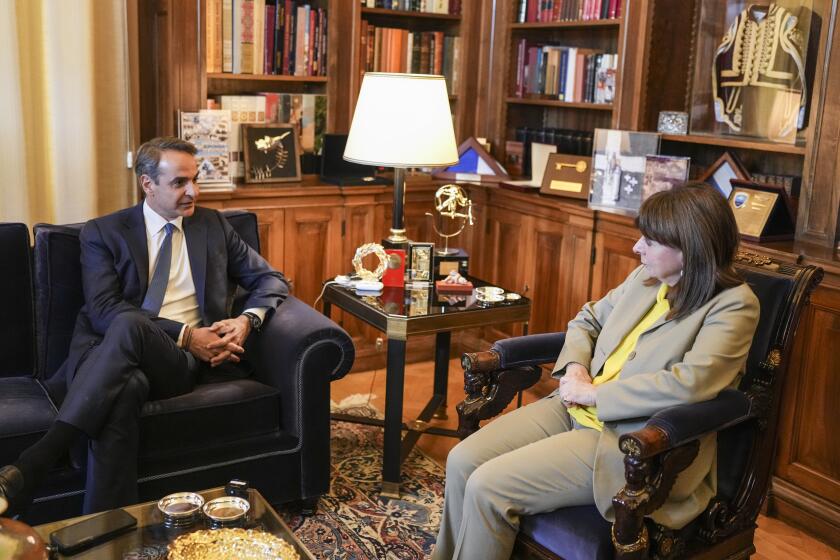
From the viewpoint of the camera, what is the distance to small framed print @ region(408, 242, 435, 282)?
10.6 ft

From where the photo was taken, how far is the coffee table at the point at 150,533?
187cm

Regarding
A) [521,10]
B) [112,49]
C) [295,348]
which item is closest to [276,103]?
[112,49]

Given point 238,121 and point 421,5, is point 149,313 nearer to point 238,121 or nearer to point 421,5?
point 238,121

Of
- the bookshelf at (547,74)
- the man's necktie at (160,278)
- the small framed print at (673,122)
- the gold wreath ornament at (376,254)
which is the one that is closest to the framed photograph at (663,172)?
the small framed print at (673,122)

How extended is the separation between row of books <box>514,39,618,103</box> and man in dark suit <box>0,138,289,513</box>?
168 cm

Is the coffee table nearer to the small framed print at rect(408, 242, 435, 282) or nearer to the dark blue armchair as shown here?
the dark blue armchair

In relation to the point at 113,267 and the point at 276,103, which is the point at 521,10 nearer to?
the point at 276,103

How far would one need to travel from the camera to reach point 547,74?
411 cm

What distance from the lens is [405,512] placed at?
9.55 feet

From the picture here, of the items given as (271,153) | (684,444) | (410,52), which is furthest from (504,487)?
(410,52)

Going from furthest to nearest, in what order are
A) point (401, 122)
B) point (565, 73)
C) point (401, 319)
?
point (565, 73)
point (401, 122)
point (401, 319)

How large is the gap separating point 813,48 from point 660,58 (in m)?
0.62

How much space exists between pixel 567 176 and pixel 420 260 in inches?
39.8

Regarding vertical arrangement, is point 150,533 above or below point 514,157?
below
